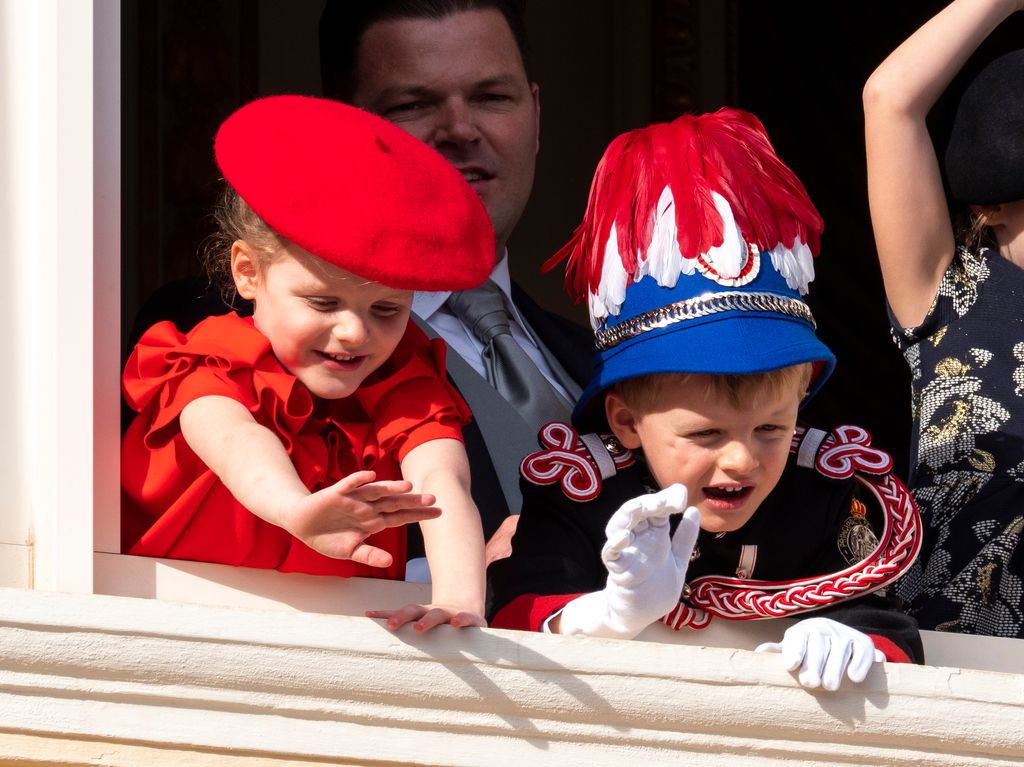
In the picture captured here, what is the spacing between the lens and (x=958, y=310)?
9.00ft

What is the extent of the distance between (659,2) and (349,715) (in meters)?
2.86

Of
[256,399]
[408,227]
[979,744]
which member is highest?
[408,227]

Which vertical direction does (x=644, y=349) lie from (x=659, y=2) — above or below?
below

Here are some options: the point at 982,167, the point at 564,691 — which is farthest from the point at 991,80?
the point at 564,691

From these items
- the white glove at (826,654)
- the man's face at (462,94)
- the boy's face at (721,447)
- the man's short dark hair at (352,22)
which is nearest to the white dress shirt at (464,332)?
the man's face at (462,94)

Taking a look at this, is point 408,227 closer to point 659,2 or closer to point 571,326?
point 571,326

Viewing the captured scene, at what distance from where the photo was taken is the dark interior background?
410cm

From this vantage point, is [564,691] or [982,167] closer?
[564,691]

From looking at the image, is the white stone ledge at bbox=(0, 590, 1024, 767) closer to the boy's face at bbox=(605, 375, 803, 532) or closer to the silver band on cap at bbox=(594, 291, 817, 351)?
the boy's face at bbox=(605, 375, 803, 532)

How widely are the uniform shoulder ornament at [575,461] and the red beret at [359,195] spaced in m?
0.27

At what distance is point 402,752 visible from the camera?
1895mm

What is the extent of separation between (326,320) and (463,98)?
1.03 m

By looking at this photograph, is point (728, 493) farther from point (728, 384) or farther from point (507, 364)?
point (507, 364)

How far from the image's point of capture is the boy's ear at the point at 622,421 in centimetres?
233
